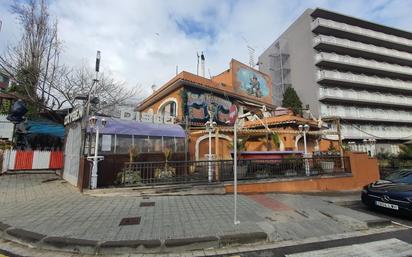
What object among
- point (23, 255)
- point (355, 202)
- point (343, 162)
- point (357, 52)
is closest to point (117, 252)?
point (23, 255)

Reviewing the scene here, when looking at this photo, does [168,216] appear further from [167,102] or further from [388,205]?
[167,102]

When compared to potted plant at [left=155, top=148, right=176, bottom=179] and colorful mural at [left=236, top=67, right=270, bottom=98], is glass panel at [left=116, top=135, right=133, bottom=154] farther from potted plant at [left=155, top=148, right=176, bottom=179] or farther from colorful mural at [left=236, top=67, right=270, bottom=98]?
colorful mural at [left=236, top=67, right=270, bottom=98]

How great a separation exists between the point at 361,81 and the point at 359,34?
753cm

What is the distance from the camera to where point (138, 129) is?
1057 cm

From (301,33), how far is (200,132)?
29.1 meters

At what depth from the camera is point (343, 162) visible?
12055mm

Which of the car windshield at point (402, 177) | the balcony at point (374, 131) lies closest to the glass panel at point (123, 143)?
the car windshield at point (402, 177)

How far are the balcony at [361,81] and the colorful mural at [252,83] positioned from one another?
11.3 m

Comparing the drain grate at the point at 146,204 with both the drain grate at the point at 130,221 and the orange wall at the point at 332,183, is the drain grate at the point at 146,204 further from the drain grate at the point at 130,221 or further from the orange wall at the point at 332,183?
the orange wall at the point at 332,183

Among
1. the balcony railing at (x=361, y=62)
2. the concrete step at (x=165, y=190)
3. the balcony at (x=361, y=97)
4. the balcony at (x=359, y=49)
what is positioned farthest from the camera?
the balcony at (x=359, y=49)

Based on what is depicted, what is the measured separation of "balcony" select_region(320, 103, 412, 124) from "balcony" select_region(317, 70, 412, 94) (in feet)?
10.9

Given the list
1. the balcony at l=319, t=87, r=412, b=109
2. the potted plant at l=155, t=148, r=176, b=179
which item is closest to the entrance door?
the potted plant at l=155, t=148, r=176, b=179

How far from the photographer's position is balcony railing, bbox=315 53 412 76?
102ft

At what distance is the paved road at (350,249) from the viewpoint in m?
4.09
